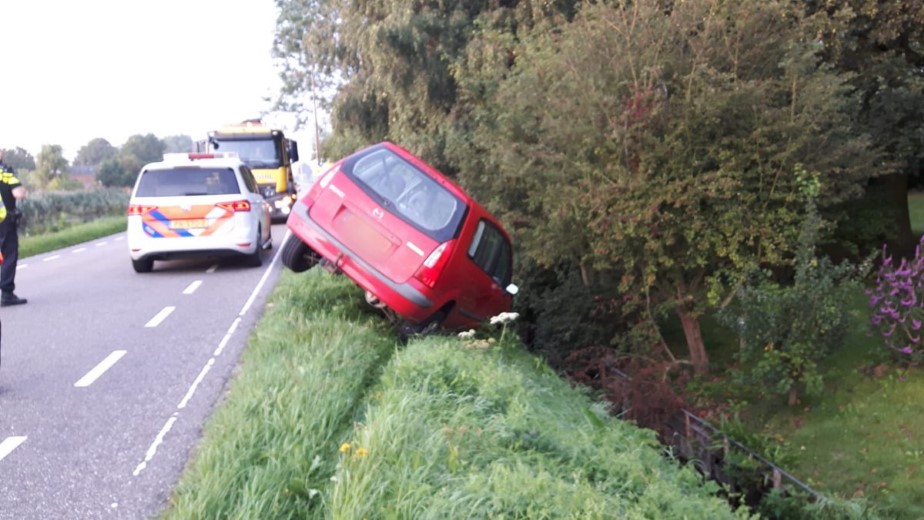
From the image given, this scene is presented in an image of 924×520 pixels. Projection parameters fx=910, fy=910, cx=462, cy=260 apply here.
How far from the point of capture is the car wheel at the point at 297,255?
33.9 ft

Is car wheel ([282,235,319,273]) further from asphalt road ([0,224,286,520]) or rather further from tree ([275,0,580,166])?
tree ([275,0,580,166])

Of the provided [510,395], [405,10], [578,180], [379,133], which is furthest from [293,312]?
[379,133]

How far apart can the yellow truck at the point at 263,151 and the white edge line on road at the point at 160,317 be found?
14.3m

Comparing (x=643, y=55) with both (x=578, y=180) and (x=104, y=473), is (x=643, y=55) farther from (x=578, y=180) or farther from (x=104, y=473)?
(x=104, y=473)

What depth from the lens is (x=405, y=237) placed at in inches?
352

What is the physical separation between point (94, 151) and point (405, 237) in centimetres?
9635

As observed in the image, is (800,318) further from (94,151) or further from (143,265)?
(94,151)

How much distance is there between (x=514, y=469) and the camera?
4.46 m

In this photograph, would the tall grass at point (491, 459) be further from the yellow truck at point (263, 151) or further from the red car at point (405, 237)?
the yellow truck at point (263, 151)

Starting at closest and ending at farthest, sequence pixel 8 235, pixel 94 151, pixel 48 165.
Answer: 1. pixel 8 235
2. pixel 48 165
3. pixel 94 151

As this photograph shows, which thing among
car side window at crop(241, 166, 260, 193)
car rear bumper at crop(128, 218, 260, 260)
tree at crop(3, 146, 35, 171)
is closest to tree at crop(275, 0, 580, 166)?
car side window at crop(241, 166, 260, 193)

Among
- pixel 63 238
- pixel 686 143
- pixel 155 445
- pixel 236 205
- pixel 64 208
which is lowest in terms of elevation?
pixel 64 208

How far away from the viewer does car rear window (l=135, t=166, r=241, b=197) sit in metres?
14.5

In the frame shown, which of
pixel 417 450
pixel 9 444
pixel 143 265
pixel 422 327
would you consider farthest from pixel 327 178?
pixel 143 265
